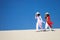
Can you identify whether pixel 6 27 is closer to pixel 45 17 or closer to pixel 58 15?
pixel 45 17

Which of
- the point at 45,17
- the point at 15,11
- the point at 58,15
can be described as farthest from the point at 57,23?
the point at 15,11

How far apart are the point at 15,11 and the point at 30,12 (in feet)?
1.64

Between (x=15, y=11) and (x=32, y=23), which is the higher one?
(x=15, y=11)

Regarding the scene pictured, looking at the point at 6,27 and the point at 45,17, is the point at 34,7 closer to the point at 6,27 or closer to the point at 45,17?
the point at 45,17

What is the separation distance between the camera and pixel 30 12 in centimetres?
586

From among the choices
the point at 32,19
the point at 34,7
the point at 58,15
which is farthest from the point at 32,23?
the point at 58,15

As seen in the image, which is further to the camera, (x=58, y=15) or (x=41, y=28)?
(x=58, y=15)

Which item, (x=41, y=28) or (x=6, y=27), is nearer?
(x=41, y=28)

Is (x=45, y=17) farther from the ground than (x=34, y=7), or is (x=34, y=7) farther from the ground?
(x=34, y=7)

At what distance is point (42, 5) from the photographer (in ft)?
19.1

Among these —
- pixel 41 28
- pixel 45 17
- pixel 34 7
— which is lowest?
pixel 41 28

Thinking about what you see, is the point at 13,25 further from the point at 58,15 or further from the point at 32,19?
the point at 58,15

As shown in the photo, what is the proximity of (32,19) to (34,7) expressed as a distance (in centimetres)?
41

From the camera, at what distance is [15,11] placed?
5.85 meters
